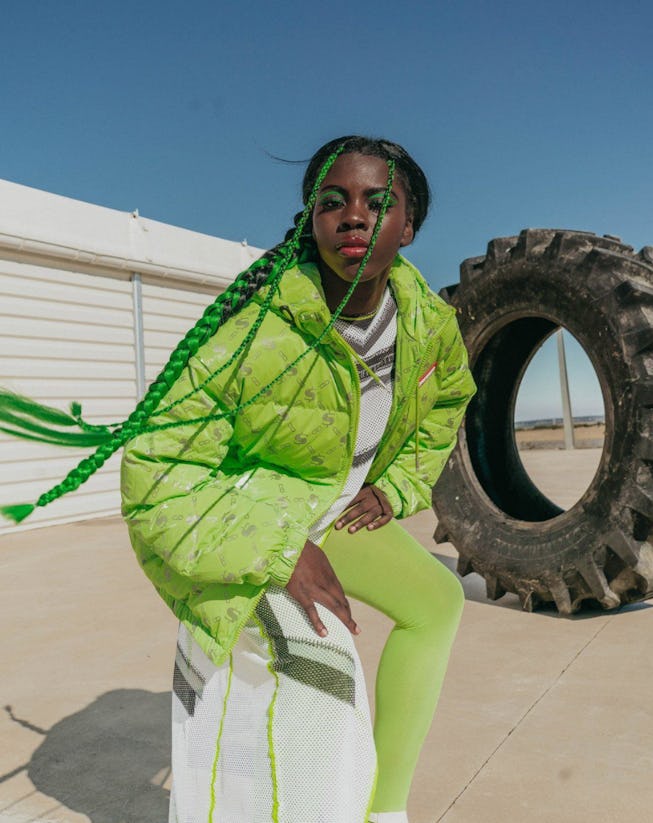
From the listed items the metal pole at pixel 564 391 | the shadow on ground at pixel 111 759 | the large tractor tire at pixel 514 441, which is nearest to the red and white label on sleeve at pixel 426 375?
the shadow on ground at pixel 111 759

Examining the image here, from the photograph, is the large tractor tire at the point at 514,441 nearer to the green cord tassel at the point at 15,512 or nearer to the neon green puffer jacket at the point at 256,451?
the neon green puffer jacket at the point at 256,451

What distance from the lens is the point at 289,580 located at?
5.69 feet

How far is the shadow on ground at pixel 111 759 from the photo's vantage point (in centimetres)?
257

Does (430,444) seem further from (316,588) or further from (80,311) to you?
(80,311)

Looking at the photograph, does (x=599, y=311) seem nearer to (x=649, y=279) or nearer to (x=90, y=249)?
(x=649, y=279)

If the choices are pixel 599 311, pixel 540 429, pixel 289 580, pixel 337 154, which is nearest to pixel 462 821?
pixel 289 580

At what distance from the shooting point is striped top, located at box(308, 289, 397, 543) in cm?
206

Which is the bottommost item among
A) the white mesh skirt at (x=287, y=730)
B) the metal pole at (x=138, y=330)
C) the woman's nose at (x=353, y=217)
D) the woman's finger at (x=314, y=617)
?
the white mesh skirt at (x=287, y=730)

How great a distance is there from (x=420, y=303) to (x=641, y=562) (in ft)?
8.23

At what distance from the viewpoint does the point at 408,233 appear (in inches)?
85.2

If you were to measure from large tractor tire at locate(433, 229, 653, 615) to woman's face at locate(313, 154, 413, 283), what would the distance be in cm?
262

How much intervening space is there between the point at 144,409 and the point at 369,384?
0.57 meters

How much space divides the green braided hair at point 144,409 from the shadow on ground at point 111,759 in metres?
1.24

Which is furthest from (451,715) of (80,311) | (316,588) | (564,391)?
(564,391)
